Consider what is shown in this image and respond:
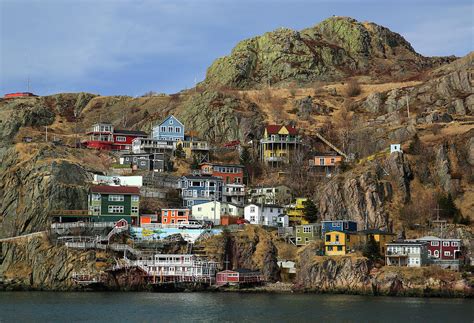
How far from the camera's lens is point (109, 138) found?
144000 mm

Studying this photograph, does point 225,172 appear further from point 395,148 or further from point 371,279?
point 371,279

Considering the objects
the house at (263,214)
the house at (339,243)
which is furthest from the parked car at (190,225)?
the house at (339,243)

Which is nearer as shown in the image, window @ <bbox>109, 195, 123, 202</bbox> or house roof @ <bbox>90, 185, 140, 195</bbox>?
house roof @ <bbox>90, 185, 140, 195</bbox>

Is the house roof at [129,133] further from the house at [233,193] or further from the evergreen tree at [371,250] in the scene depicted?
the evergreen tree at [371,250]

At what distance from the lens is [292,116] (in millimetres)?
161125

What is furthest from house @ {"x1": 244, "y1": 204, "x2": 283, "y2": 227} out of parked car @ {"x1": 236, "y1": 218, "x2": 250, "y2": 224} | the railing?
the railing

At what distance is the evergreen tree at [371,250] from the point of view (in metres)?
103

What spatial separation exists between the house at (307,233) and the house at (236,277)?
1115 centimetres

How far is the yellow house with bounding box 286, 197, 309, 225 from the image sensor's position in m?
120

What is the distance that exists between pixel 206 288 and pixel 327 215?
76.1 ft

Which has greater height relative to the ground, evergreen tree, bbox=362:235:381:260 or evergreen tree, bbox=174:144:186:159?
evergreen tree, bbox=174:144:186:159

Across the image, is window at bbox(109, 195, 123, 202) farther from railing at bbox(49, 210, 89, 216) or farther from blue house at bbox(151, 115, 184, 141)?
blue house at bbox(151, 115, 184, 141)

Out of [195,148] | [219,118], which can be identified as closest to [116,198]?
[195,148]

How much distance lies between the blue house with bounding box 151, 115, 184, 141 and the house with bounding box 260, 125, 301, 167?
587 inches
